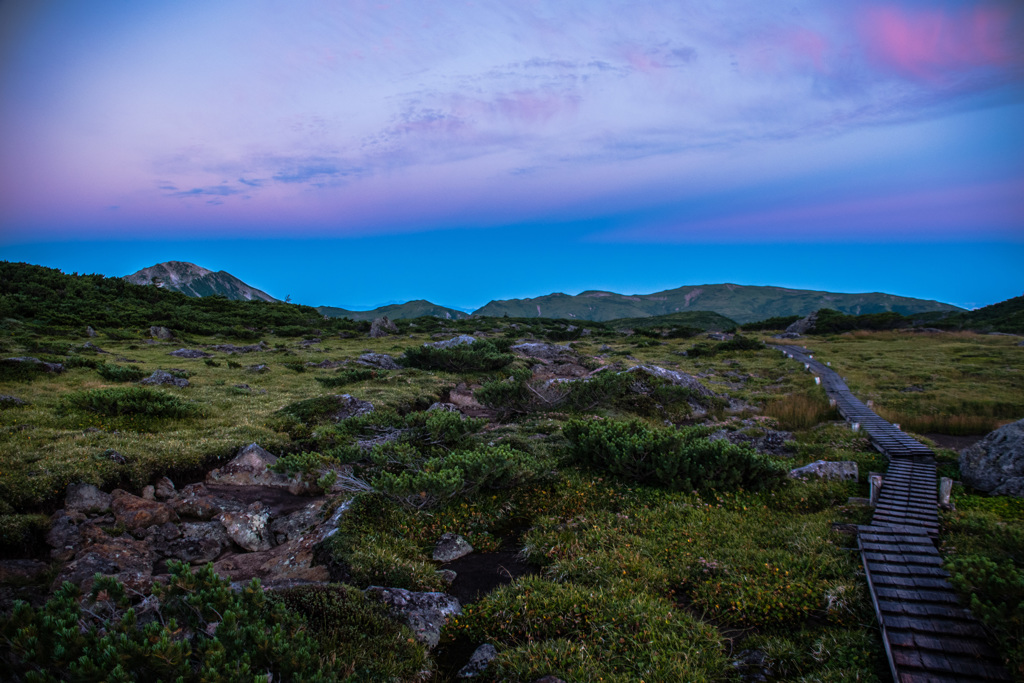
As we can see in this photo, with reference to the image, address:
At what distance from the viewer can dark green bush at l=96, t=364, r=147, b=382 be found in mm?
18328

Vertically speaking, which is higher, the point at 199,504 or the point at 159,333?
the point at 159,333

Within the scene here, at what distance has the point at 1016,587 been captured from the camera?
598 cm

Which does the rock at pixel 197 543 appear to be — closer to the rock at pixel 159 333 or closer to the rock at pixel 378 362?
the rock at pixel 378 362

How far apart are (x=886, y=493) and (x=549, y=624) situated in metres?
9.75

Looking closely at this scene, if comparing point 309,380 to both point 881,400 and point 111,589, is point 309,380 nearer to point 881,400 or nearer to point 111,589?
point 111,589

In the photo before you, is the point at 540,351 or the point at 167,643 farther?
the point at 540,351

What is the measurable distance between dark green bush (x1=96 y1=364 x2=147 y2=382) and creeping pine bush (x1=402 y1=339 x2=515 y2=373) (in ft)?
42.6

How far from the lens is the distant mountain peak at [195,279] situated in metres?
144

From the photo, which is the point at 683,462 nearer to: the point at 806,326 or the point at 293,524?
the point at 293,524

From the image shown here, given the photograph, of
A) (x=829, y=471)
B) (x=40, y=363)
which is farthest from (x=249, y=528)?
(x=40, y=363)

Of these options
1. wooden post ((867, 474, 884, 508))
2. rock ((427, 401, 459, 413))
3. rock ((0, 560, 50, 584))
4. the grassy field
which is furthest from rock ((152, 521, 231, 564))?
wooden post ((867, 474, 884, 508))

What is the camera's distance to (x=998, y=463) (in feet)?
38.9

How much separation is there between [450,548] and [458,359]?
17471 mm

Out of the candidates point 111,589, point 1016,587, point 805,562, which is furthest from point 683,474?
point 111,589
